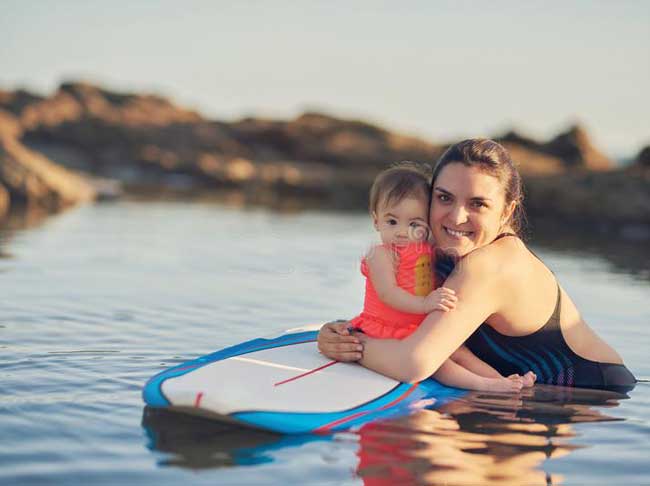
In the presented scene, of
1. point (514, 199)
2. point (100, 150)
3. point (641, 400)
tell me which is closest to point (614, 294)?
point (641, 400)

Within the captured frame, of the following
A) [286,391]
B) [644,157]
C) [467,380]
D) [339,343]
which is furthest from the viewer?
[644,157]

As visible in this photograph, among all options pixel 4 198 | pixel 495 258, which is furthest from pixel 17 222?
pixel 495 258

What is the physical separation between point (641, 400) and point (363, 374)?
1.52 meters

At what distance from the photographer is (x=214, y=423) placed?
388cm

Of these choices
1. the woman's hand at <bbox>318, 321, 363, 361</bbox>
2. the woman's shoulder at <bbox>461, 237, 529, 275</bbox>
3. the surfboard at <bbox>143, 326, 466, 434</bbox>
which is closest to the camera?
the surfboard at <bbox>143, 326, 466, 434</bbox>

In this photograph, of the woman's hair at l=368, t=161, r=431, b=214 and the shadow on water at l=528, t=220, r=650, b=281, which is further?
the shadow on water at l=528, t=220, r=650, b=281

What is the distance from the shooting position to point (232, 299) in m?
8.00

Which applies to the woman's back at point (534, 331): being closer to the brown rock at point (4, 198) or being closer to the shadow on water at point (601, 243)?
the shadow on water at point (601, 243)

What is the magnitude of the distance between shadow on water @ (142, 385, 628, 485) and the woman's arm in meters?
0.23

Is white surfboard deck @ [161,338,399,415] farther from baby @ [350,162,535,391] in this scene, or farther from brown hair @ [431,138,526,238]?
brown hair @ [431,138,526,238]

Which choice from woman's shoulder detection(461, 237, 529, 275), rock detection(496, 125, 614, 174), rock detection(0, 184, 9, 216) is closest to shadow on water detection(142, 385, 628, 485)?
woman's shoulder detection(461, 237, 529, 275)

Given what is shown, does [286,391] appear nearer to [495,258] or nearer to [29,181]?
[495,258]

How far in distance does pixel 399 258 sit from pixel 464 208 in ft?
1.23

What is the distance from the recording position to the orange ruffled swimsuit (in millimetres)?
4199
